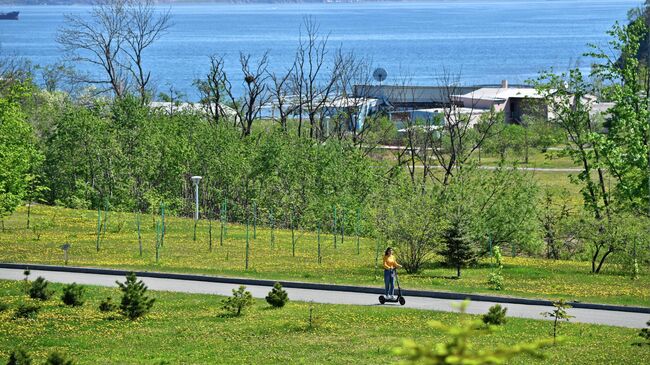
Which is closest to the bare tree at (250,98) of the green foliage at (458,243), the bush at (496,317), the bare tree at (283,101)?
the bare tree at (283,101)

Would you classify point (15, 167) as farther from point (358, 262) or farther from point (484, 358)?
point (484, 358)

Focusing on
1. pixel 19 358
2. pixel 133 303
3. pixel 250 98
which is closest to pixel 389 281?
pixel 133 303

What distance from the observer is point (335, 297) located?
90.6 feet

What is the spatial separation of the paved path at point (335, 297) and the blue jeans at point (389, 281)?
0.55 metres

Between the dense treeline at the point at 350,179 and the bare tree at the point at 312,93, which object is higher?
the bare tree at the point at 312,93

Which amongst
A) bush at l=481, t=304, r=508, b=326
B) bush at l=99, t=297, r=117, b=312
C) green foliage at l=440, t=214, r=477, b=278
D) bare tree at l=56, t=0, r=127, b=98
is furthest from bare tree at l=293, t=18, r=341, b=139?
bush at l=481, t=304, r=508, b=326

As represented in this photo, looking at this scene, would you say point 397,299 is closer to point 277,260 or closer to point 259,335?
point 259,335

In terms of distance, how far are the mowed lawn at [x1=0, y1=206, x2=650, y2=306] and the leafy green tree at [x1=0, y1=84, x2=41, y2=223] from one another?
5.78ft

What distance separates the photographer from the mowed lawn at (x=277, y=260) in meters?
30.0

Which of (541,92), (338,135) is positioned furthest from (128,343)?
(338,135)

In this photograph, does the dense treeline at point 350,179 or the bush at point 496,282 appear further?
the dense treeline at point 350,179

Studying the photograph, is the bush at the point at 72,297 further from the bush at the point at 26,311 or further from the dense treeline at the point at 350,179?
the dense treeline at the point at 350,179

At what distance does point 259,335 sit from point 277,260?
13157 millimetres

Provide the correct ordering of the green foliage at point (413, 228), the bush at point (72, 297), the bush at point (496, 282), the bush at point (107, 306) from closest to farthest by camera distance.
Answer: the bush at point (107, 306), the bush at point (72, 297), the bush at point (496, 282), the green foliage at point (413, 228)
